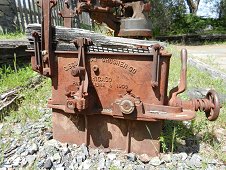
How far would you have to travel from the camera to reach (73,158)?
2.27m

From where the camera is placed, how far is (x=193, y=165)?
2201mm

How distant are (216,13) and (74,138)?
21475mm

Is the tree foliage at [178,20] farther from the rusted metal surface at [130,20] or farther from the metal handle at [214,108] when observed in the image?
the metal handle at [214,108]

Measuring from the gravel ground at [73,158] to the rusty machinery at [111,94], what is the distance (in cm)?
9

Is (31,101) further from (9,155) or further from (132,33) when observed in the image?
(132,33)

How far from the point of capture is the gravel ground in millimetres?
2174

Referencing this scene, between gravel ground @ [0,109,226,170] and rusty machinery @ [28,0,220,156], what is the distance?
0.30 feet

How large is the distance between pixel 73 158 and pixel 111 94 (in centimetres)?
57

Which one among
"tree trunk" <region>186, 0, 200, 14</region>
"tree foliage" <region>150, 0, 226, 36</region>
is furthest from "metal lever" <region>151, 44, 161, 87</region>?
"tree trunk" <region>186, 0, 200, 14</region>

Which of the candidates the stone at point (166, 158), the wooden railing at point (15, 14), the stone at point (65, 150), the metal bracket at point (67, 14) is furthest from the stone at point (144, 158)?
the wooden railing at point (15, 14)

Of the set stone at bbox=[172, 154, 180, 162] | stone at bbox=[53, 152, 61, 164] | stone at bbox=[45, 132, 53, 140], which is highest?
stone at bbox=[45, 132, 53, 140]

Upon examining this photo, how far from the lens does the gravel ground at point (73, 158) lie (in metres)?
2.17

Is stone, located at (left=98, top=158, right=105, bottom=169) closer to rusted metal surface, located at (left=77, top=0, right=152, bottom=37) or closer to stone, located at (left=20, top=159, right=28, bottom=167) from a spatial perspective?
stone, located at (left=20, top=159, right=28, bottom=167)

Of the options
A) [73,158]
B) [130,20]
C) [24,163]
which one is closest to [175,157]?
[73,158]
